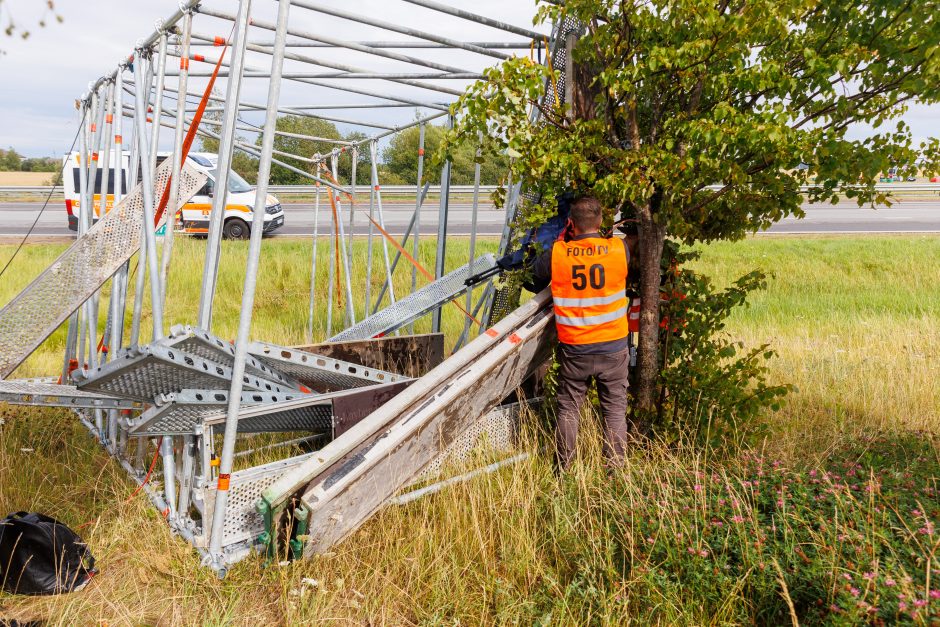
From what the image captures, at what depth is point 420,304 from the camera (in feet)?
18.9

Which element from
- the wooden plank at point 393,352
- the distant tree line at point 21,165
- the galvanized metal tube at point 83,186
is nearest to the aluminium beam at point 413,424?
the wooden plank at point 393,352

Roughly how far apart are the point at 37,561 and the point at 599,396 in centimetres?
340

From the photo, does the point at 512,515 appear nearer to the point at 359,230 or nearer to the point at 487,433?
the point at 487,433

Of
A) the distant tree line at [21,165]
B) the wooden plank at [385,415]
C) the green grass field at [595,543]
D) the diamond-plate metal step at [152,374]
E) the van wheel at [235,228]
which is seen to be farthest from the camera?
the distant tree line at [21,165]

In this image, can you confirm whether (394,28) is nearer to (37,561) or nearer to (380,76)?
(380,76)

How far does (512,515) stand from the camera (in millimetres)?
3773

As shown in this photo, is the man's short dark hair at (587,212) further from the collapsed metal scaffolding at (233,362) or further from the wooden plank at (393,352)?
the wooden plank at (393,352)

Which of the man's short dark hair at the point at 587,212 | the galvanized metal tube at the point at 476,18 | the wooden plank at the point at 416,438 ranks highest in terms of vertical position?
the galvanized metal tube at the point at 476,18

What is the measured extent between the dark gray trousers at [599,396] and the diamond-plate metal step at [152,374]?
211cm

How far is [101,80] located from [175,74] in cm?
84

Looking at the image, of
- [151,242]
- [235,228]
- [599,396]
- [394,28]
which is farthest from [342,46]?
[235,228]

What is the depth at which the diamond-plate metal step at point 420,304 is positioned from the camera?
5500 millimetres

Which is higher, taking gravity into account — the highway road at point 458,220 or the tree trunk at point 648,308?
the highway road at point 458,220

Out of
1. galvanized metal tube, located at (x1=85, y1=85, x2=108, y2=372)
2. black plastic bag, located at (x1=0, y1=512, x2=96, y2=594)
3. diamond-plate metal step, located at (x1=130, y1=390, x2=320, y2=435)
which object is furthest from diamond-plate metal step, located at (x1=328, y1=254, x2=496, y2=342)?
black plastic bag, located at (x1=0, y1=512, x2=96, y2=594)
